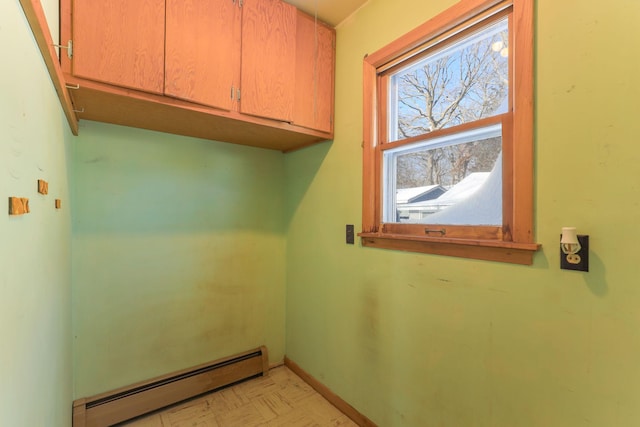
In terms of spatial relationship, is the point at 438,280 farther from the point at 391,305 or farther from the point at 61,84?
the point at 61,84

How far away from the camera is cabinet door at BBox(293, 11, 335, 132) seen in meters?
1.85

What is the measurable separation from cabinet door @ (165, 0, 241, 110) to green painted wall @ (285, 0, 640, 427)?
74 centimetres

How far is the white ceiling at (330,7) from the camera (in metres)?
1.78

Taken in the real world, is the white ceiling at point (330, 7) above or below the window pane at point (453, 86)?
above

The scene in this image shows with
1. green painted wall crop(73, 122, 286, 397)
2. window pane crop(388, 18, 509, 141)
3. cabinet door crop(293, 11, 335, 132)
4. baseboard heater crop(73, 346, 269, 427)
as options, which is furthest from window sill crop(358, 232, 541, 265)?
baseboard heater crop(73, 346, 269, 427)

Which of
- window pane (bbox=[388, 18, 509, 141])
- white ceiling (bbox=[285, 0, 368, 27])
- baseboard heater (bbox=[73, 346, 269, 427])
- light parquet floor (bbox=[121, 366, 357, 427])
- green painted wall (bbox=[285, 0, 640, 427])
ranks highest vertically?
white ceiling (bbox=[285, 0, 368, 27])

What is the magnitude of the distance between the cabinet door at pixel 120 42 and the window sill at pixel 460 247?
142 centimetres

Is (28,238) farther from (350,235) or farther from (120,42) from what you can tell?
(350,235)

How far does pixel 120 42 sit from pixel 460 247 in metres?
1.82

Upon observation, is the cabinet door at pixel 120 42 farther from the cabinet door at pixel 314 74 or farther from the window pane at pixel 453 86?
the window pane at pixel 453 86

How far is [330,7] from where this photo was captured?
182cm

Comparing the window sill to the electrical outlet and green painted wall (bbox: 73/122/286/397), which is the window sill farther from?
green painted wall (bbox: 73/122/286/397)

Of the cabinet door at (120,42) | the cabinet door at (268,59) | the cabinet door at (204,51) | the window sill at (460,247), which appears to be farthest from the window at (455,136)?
the cabinet door at (120,42)

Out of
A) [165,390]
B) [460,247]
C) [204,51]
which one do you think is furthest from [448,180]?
[165,390]
